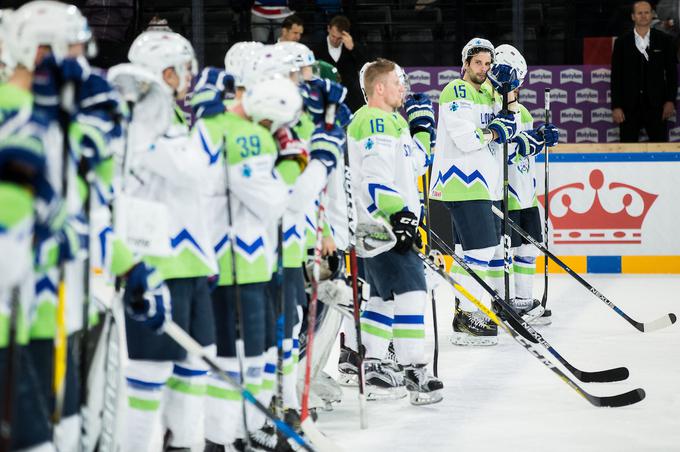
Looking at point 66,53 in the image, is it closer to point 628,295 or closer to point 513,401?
point 513,401

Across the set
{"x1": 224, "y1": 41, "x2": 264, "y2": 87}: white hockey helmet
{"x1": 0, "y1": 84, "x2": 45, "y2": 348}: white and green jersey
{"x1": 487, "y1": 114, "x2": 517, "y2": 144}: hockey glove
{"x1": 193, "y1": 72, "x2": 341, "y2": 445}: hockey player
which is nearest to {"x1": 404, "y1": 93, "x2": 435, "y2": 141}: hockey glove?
{"x1": 487, "y1": 114, "x2": 517, "y2": 144}: hockey glove

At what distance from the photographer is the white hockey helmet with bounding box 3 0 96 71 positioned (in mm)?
2393

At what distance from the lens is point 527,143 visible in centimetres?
648

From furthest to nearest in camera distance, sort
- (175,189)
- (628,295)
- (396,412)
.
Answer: (628,295) < (396,412) < (175,189)

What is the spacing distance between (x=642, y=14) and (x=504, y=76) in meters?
3.03

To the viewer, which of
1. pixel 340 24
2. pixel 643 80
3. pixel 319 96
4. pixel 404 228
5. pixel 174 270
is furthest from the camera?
pixel 643 80

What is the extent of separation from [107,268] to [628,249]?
637 cm

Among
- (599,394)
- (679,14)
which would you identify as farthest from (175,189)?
(679,14)

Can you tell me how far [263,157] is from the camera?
10.9 ft

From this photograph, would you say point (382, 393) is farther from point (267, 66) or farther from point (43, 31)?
point (43, 31)

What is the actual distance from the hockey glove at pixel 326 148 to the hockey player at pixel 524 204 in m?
2.76

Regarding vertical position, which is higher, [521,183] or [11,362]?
[11,362]

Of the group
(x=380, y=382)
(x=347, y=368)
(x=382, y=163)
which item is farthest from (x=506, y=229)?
(x=382, y=163)

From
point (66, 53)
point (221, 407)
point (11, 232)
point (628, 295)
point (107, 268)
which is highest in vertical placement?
point (66, 53)
